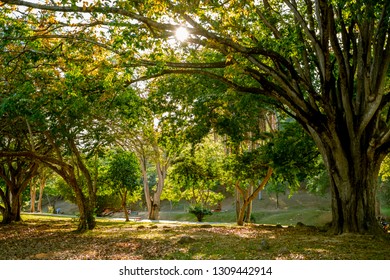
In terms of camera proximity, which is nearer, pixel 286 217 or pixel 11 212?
pixel 11 212

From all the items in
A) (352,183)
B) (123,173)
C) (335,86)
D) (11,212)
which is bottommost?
(11,212)

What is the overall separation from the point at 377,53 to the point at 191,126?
7.78 metres

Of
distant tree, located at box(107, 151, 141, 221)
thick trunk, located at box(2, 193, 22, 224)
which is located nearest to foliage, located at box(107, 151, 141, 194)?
distant tree, located at box(107, 151, 141, 221)

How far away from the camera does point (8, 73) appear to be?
12383mm

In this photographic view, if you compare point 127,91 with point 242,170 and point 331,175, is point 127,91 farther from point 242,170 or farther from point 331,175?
point 242,170

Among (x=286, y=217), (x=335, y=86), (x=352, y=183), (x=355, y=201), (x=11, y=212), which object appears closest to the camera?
(x=355, y=201)

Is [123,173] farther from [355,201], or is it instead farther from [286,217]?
[355,201]

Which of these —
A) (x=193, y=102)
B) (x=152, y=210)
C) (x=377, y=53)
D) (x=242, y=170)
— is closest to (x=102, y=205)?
(x=152, y=210)

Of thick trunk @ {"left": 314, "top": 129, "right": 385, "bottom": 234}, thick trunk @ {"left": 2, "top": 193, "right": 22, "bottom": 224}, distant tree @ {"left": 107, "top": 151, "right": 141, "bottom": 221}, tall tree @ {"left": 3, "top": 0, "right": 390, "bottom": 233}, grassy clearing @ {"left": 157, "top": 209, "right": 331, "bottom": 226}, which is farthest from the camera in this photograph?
grassy clearing @ {"left": 157, "top": 209, "right": 331, "bottom": 226}

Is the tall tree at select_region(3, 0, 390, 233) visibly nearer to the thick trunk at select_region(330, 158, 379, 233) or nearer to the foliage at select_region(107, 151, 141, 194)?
the thick trunk at select_region(330, 158, 379, 233)

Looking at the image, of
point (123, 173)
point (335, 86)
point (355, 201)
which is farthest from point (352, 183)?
point (123, 173)

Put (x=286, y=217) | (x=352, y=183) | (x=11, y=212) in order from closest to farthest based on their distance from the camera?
1. (x=352, y=183)
2. (x=11, y=212)
3. (x=286, y=217)

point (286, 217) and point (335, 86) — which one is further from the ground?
point (335, 86)

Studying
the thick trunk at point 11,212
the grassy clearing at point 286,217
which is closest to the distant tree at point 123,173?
the thick trunk at point 11,212
